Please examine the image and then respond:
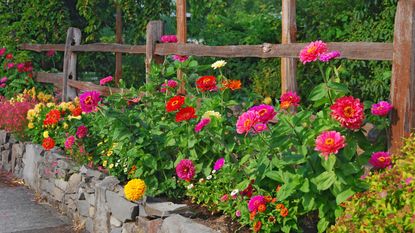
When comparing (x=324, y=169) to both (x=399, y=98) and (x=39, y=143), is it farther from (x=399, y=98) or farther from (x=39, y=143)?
(x=39, y=143)

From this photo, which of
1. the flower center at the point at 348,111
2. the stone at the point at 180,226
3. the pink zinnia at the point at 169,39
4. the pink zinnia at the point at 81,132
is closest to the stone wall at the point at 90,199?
the stone at the point at 180,226

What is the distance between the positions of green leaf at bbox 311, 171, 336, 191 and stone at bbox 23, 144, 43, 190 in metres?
4.44

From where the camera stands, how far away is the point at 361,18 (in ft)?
26.8

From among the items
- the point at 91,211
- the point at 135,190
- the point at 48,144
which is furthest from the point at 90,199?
the point at 48,144

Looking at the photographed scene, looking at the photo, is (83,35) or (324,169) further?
(83,35)

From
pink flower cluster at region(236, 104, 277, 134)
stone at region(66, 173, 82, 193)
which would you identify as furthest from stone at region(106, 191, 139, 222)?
pink flower cluster at region(236, 104, 277, 134)

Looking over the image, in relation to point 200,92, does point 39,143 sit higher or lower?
lower

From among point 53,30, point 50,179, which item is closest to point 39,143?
point 50,179

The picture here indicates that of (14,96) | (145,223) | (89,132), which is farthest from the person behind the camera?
(14,96)

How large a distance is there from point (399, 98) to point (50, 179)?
420 centimetres

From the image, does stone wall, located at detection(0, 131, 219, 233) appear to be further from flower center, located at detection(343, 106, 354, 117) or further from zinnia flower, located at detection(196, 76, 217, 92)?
flower center, located at detection(343, 106, 354, 117)

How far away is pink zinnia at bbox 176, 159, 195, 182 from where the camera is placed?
504 cm

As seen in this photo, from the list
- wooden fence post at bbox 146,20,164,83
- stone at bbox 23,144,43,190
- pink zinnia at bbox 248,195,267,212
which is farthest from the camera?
stone at bbox 23,144,43,190

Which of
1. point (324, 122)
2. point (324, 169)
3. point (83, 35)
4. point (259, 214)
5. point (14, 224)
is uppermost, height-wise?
point (83, 35)
